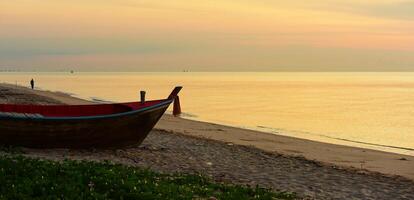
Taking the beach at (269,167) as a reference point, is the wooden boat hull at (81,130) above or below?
above

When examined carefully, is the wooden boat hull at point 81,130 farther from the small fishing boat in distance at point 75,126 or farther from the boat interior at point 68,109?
the boat interior at point 68,109

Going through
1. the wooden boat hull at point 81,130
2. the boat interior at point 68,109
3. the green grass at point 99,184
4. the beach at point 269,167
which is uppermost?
the boat interior at point 68,109

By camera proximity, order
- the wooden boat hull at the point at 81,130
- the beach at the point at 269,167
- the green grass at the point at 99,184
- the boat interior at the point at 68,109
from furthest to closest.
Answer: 1. the boat interior at the point at 68,109
2. the wooden boat hull at the point at 81,130
3. the beach at the point at 269,167
4. the green grass at the point at 99,184

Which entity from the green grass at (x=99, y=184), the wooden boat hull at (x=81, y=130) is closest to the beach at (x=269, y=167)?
the wooden boat hull at (x=81, y=130)

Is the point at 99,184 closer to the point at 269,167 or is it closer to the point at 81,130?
the point at 81,130

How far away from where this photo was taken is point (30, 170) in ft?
33.6

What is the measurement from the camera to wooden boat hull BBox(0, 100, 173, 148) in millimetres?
14117

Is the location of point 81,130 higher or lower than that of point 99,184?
higher

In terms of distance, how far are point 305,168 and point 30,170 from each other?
8.77m

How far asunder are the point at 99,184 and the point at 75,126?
220 inches

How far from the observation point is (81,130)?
14859mm

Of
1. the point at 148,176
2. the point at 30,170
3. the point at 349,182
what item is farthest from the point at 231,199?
the point at 349,182

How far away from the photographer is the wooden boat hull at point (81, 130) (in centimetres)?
1412

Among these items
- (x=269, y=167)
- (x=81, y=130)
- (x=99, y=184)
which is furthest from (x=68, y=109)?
(x=99, y=184)
